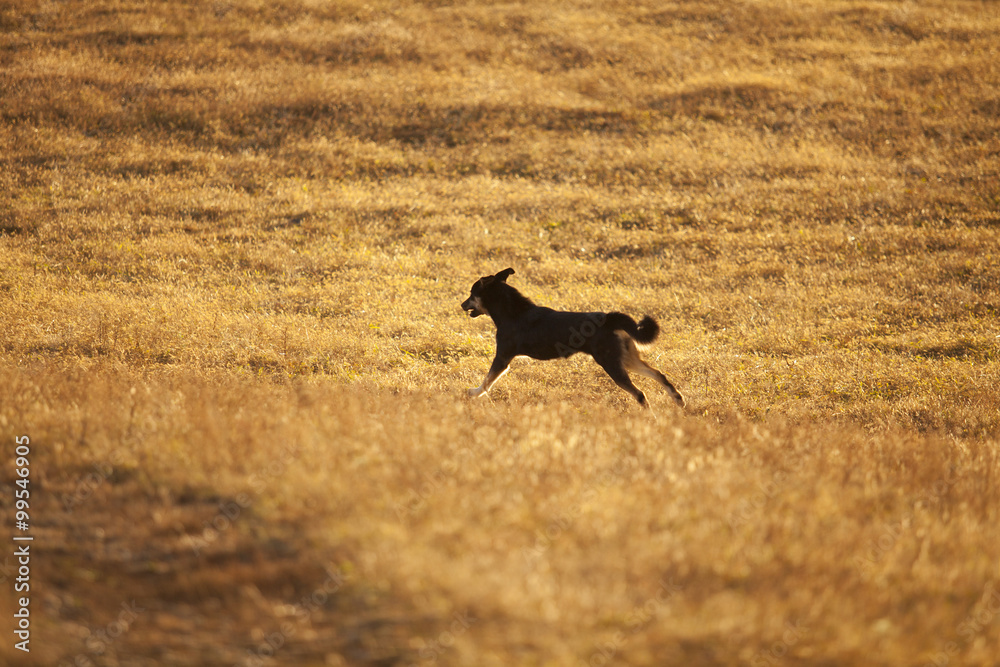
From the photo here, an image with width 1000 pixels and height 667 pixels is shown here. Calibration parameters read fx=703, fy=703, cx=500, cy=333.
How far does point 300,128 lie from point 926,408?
872 inches

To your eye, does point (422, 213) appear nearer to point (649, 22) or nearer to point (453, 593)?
point (453, 593)

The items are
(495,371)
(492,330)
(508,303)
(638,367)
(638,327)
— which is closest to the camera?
(638,327)

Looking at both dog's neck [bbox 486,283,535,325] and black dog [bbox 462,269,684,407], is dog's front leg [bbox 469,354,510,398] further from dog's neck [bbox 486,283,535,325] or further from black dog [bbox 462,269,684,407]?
dog's neck [bbox 486,283,535,325]

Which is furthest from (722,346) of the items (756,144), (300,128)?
(300,128)

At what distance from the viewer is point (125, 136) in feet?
78.3

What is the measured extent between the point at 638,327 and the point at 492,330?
18.4 ft

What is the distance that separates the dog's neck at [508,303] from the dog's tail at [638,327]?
1269 mm

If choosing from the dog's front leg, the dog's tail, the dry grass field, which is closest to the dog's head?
the dog's front leg

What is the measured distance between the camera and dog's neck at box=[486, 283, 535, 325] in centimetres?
991

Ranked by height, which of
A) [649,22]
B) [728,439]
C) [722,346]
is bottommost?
[722,346]

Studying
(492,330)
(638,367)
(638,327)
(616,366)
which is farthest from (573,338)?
(492,330)

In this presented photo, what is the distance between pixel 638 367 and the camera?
9477 millimetres

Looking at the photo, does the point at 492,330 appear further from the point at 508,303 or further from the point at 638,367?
the point at 638,367

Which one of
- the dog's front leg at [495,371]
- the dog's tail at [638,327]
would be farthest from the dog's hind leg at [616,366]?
the dog's front leg at [495,371]
